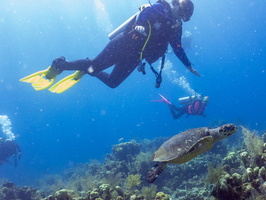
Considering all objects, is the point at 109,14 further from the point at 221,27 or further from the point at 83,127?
the point at 83,127

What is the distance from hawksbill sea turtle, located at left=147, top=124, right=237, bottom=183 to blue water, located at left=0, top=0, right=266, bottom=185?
1714 cm

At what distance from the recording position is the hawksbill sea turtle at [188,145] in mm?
2695

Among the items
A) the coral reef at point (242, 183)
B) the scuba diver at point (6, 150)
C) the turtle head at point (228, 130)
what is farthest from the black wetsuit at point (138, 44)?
the scuba diver at point (6, 150)

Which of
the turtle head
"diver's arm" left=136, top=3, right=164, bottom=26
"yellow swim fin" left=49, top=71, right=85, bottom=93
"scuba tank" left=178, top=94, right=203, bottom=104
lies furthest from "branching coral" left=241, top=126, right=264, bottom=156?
"scuba tank" left=178, top=94, right=203, bottom=104

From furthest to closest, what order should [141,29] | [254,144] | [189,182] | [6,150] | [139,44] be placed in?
[6,150]
[189,182]
[139,44]
[141,29]
[254,144]

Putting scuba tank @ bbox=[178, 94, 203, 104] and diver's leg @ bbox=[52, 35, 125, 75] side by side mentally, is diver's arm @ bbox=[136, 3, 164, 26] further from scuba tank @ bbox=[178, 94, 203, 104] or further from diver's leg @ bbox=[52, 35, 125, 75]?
scuba tank @ bbox=[178, 94, 203, 104]

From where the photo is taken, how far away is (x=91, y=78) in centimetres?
8744

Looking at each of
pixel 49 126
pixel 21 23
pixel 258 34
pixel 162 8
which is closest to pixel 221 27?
pixel 258 34

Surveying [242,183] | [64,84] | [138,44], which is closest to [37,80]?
[64,84]

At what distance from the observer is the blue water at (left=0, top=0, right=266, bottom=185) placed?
50031 mm

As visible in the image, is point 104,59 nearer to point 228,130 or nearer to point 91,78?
point 228,130

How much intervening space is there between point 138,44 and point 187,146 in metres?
3.14

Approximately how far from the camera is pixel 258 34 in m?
125

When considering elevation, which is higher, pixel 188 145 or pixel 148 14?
pixel 148 14
